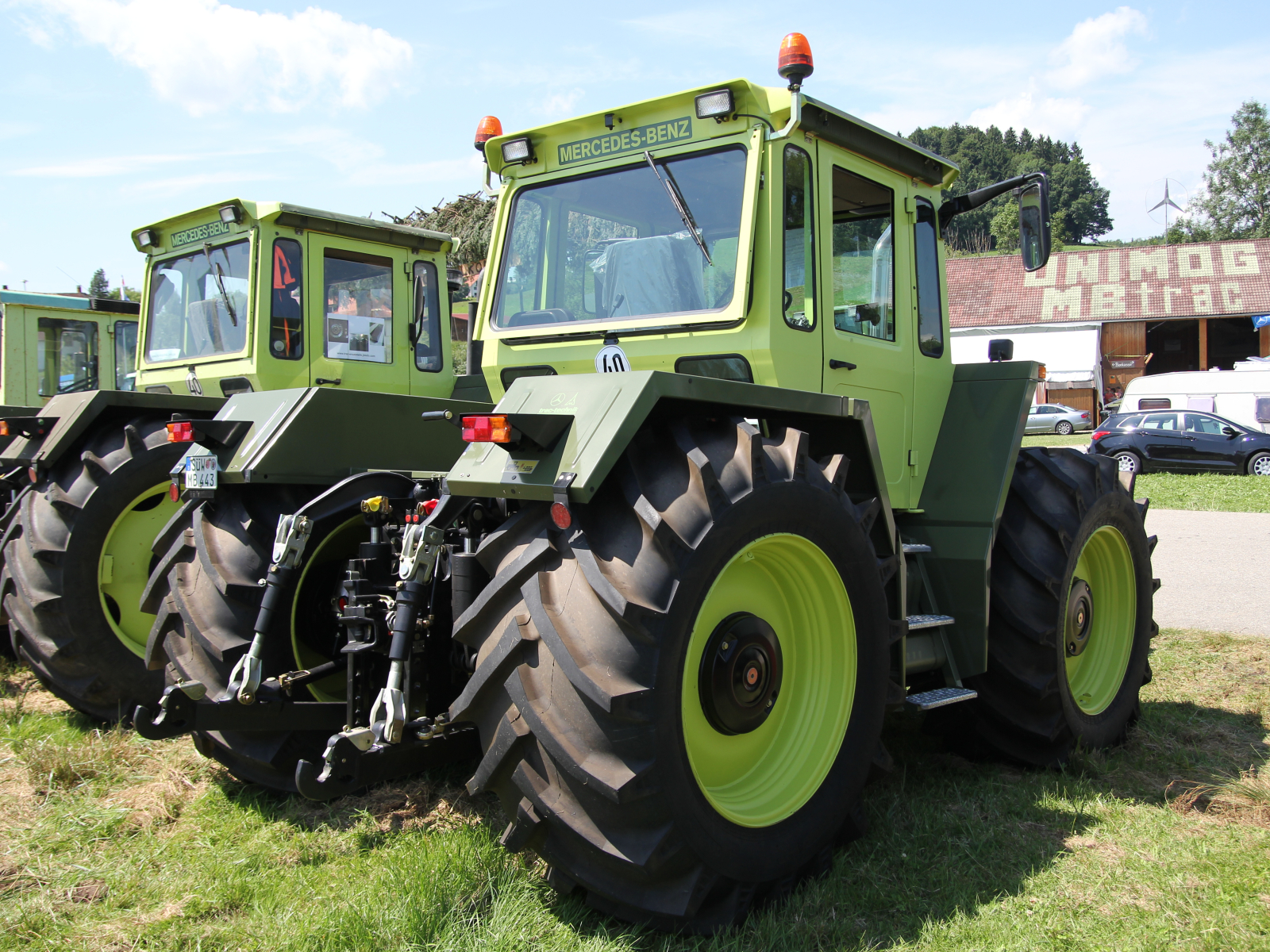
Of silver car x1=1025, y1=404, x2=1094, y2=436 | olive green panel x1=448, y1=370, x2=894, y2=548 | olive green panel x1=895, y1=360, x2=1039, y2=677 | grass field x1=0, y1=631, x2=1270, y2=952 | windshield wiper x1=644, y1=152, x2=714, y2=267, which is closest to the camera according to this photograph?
olive green panel x1=448, y1=370, x2=894, y2=548

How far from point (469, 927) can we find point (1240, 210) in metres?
77.5

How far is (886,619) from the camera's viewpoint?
10.8 ft

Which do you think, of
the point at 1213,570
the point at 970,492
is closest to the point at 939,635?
the point at 970,492

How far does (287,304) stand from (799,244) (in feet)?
12.5

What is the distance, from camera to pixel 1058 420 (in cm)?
3438

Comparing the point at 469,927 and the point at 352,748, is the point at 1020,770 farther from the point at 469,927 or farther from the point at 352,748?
the point at 352,748

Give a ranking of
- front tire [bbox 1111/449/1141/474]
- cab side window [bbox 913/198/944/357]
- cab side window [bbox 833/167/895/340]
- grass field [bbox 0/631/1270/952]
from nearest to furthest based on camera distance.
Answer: grass field [bbox 0/631/1270/952] → cab side window [bbox 833/167/895/340] → cab side window [bbox 913/198/944/357] → front tire [bbox 1111/449/1141/474]

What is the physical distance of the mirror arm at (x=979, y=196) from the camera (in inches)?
164

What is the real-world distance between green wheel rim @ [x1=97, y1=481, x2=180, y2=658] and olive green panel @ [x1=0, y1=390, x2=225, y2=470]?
443 millimetres

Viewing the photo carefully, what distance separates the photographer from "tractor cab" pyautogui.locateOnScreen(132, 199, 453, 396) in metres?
6.05

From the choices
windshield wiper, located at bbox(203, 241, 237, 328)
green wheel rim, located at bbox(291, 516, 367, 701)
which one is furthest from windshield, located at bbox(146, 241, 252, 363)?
green wheel rim, located at bbox(291, 516, 367, 701)

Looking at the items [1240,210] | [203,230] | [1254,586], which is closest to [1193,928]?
[203,230]

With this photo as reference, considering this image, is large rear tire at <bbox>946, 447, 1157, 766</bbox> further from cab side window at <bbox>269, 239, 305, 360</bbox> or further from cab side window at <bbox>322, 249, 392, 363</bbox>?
cab side window at <bbox>269, 239, 305, 360</bbox>

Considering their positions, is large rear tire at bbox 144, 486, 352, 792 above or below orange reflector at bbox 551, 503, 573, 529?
below
